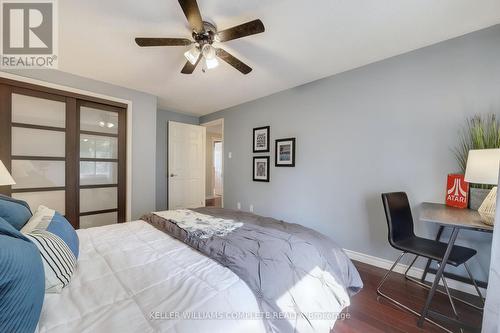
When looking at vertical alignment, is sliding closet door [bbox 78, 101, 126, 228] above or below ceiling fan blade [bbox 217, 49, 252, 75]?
below

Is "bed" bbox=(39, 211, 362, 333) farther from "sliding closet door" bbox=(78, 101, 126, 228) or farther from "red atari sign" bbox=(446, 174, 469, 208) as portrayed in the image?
"sliding closet door" bbox=(78, 101, 126, 228)

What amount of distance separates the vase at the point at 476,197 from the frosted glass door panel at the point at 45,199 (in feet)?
14.6

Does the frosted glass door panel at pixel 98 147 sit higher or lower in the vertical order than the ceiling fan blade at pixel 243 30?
lower

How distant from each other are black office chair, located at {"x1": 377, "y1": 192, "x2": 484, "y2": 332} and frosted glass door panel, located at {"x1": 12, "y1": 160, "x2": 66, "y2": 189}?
378 centimetres

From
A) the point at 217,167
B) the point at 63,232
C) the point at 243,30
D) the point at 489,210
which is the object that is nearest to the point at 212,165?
the point at 217,167

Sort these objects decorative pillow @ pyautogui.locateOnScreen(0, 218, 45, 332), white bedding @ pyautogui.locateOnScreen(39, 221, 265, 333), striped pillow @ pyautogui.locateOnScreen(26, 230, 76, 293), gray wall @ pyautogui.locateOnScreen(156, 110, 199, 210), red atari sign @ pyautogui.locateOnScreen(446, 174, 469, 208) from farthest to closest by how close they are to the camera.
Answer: gray wall @ pyautogui.locateOnScreen(156, 110, 199, 210) < red atari sign @ pyautogui.locateOnScreen(446, 174, 469, 208) < striped pillow @ pyautogui.locateOnScreen(26, 230, 76, 293) < white bedding @ pyautogui.locateOnScreen(39, 221, 265, 333) < decorative pillow @ pyautogui.locateOnScreen(0, 218, 45, 332)

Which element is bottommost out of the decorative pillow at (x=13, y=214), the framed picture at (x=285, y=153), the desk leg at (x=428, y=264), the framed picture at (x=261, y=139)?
the desk leg at (x=428, y=264)

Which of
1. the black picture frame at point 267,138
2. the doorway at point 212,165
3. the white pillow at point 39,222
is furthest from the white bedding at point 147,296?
the doorway at point 212,165

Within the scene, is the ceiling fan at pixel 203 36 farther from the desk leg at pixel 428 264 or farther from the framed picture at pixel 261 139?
the desk leg at pixel 428 264

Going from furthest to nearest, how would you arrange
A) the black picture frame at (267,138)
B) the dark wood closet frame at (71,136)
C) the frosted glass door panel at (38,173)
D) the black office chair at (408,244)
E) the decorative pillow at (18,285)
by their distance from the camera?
the black picture frame at (267,138) < the frosted glass door panel at (38,173) < the dark wood closet frame at (71,136) < the black office chair at (408,244) < the decorative pillow at (18,285)

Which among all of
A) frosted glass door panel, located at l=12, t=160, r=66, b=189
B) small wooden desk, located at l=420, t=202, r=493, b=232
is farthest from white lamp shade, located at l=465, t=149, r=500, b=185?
frosted glass door panel, located at l=12, t=160, r=66, b=189

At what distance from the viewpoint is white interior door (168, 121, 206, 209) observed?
4238mm

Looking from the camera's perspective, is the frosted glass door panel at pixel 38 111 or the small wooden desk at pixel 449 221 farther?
the frosted glass door panel at pixel 38 111

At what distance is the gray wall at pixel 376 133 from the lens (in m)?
1.86
